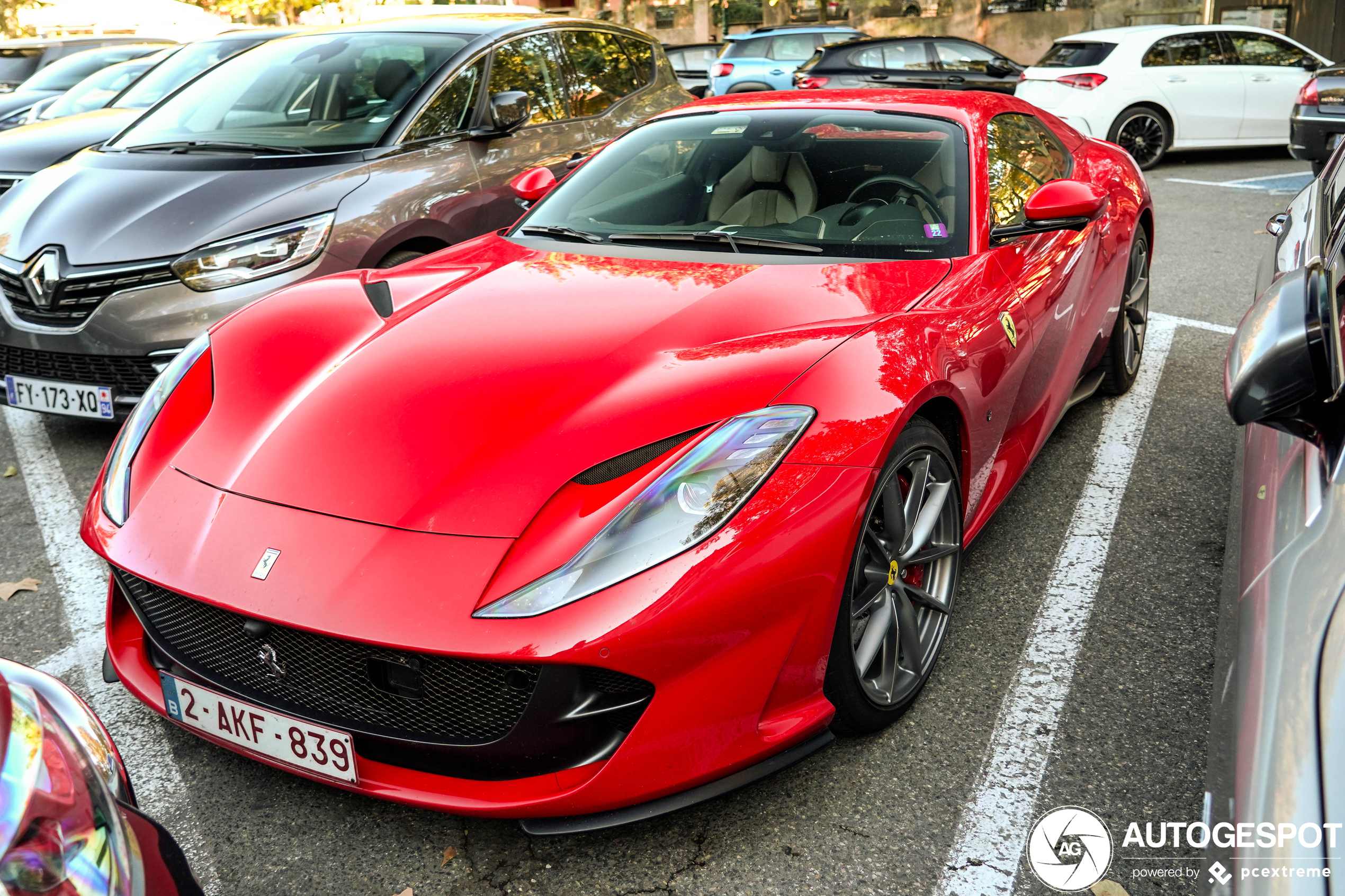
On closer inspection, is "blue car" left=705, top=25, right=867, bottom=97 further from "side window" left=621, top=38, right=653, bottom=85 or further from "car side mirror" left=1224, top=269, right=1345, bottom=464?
"car side mirror" left=1224, top=269, right=1345, bottom=464

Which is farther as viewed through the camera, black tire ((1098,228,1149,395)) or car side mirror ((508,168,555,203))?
black tire ((1098,228,1149,395))

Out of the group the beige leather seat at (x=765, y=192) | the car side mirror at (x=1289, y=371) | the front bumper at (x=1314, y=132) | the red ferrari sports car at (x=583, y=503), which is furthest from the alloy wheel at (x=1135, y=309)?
the front bumper at (x=1314, y=132)

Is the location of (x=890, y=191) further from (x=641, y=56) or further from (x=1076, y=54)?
(x=1076, y=54)

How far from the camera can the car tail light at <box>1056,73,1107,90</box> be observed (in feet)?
35.7

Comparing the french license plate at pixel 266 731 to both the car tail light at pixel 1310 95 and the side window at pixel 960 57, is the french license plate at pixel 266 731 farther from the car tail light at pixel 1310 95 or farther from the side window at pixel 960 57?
the side window at pixel 960 57

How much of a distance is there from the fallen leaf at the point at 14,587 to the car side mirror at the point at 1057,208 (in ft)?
10.2

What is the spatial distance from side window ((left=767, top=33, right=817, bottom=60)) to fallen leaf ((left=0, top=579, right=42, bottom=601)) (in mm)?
14195

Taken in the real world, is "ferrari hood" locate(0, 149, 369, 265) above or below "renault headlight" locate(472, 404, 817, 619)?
above

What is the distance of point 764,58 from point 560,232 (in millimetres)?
13363

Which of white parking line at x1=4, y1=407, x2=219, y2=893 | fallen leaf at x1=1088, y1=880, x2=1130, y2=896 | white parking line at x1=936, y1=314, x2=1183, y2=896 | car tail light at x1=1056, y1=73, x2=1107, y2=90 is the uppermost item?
car tail light at x1=1056, y1=73, x2=1107, y2=90

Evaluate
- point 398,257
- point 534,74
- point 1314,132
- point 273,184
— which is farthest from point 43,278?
point 1314,132

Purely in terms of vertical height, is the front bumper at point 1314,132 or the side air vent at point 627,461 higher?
the front bumper at point 1314,132

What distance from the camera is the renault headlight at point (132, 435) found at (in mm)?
2273

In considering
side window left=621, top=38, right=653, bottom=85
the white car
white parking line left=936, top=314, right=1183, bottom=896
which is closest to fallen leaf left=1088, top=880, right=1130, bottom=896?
white parking line left=936, top=314, right=1183, bottom=896
